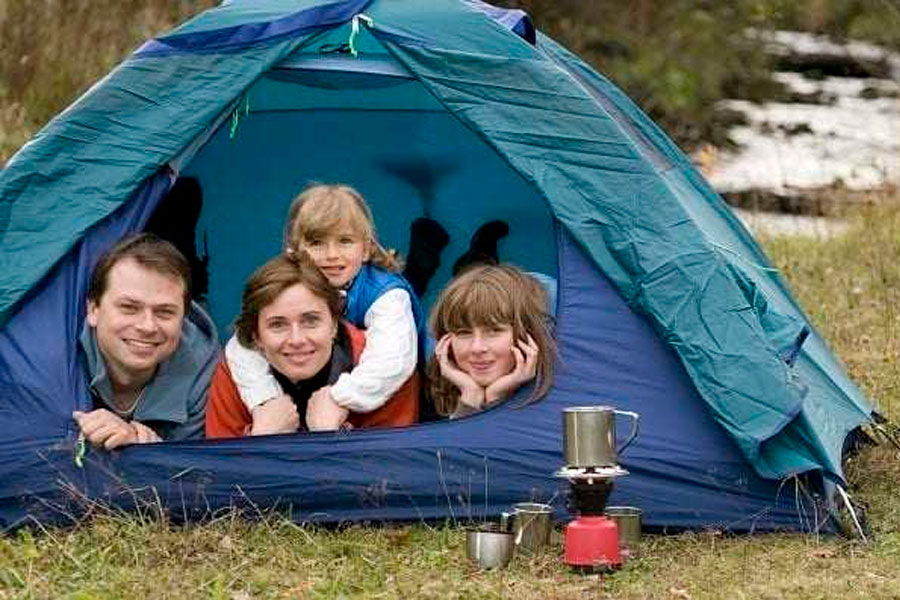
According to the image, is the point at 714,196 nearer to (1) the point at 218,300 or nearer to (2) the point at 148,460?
(1) the point at 218,300

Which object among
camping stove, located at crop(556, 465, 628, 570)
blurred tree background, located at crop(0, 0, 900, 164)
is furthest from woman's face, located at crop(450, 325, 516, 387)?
blurred tree background, located at crop(0, 0, 900, 164)

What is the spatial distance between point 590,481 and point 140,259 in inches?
50.4

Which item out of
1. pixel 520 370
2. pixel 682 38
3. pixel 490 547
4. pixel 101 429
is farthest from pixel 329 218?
pixel 682 38

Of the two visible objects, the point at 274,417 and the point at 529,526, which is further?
the point at 274,417

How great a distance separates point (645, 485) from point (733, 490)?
214 mm

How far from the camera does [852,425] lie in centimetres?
522

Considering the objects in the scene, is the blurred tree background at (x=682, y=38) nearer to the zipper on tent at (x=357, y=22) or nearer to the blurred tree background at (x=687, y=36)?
the blurred tree background at (x=687, y=36)

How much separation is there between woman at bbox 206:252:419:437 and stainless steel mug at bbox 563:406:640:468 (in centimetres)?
77

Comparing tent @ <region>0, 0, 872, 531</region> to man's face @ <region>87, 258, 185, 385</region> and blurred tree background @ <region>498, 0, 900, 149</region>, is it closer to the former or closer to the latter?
man's face @ <region>87, 258, 185, 385</region>

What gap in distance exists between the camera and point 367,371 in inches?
181

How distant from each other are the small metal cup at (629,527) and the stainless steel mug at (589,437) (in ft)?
0.97

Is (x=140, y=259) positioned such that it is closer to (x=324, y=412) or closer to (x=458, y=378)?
(x=324, y=412)

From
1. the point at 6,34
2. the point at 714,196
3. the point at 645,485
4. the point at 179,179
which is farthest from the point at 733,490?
the point at 6,34

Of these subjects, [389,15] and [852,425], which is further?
[852,425]
